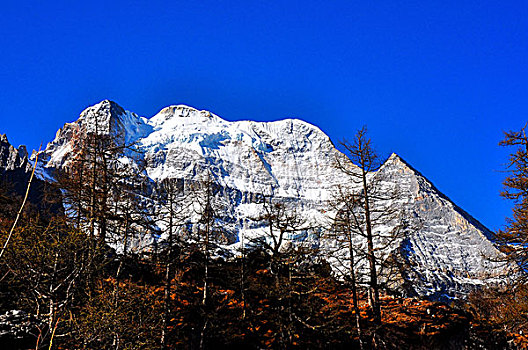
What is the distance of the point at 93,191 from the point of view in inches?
534

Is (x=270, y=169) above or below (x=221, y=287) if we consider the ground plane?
above

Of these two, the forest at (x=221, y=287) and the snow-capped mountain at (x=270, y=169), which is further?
the snow-capped mountain at (x=270, y=169)

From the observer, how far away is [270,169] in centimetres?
8856

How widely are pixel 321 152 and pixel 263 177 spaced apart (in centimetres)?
1891

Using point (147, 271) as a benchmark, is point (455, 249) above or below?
above

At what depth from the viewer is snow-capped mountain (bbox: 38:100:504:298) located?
2867 inches

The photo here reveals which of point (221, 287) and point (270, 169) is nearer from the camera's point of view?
point (221, 287)

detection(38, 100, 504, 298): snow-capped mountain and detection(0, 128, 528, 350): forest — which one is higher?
detection(38, 100, 504, 298): snow-capped mountain

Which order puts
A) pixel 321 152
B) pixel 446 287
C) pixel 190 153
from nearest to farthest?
1. pixel 446 287
2. pixel 190 153
3. pixel 321 152

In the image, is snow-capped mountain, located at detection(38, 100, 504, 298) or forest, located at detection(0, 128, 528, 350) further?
snow-capped mountain, located at detection(38, 100, 504, 298)

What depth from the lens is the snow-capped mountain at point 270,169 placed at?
7281cm

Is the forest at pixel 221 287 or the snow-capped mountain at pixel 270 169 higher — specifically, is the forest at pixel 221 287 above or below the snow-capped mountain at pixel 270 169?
below

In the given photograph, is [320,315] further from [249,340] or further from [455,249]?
[455,249]

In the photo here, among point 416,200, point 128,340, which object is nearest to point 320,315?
point 128,340
